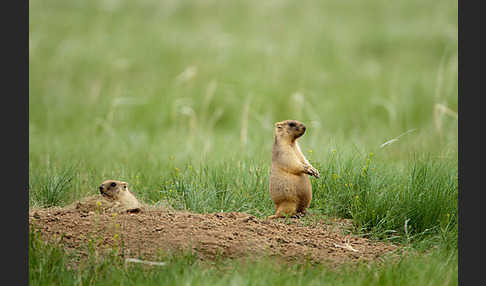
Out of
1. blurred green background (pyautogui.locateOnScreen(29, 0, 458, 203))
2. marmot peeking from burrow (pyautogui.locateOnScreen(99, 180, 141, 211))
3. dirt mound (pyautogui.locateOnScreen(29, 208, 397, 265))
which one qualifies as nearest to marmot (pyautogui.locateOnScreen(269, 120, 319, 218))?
dirt mound (pyautogui.locateOnScreen(29, 208, 397, 265))

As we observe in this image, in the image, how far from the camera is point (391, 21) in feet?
47.3

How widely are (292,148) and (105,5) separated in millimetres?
9941

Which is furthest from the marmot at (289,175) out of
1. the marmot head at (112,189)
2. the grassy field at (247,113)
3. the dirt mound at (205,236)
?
the marmot head at (112,189)

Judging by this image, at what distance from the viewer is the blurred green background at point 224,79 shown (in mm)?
7660

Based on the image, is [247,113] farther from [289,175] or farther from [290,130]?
[289,175]

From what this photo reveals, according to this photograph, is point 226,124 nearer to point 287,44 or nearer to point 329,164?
point 287,44

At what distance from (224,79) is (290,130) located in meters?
5.98

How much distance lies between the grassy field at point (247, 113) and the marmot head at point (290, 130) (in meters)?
0.60

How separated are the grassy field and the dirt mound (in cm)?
18

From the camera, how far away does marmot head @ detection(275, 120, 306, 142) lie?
15.2 feet

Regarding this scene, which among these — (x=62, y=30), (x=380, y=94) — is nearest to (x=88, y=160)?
(x=380, y=94)

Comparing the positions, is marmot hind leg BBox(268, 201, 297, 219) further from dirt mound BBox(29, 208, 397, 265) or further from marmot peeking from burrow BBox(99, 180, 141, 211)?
marmot peeking from burrow BBox(99, 180, 141, 211)

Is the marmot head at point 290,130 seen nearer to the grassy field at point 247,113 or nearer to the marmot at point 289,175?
the marmot at point 289,175

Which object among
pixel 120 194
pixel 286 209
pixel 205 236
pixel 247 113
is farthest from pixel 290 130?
pixel 247 113
